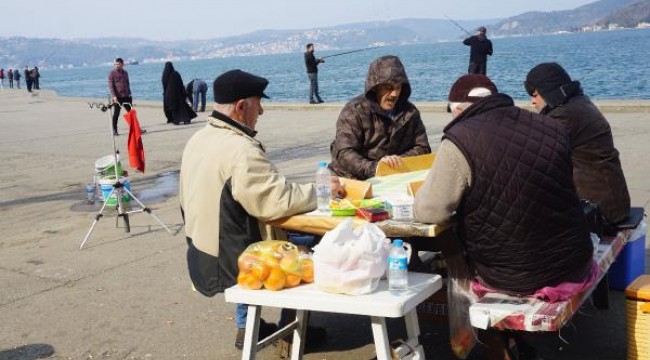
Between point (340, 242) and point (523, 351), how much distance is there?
4.22 ft

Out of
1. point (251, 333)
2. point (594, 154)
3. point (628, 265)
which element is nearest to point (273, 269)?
point (251, 333)

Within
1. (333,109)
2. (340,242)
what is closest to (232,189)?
(340,242)

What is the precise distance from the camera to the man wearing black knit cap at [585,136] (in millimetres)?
4648

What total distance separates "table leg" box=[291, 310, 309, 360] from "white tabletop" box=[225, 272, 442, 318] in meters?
0.51

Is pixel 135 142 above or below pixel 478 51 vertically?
below

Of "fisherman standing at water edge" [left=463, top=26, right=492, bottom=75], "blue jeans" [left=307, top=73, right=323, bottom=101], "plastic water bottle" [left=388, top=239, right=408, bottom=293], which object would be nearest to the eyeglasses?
"plastic water bottle" [left=388, top=239, right=408, bottom=293]

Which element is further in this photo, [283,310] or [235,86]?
[283,310]

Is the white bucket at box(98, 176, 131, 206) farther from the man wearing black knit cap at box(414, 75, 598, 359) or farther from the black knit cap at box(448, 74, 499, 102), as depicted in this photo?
the man wearing black knit cap at box(414, 75, 598, 359)

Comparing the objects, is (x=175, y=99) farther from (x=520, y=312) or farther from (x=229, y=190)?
(x=520, y=312)

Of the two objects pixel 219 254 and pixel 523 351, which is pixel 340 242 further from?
pixel 523 351

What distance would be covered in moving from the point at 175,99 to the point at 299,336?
16192 millimetres

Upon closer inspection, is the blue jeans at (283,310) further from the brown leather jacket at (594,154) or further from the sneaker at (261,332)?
Answer: the brown leather jacket at (594,154)

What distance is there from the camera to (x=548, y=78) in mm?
4652

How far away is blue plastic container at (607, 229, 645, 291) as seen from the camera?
16.1 feet
